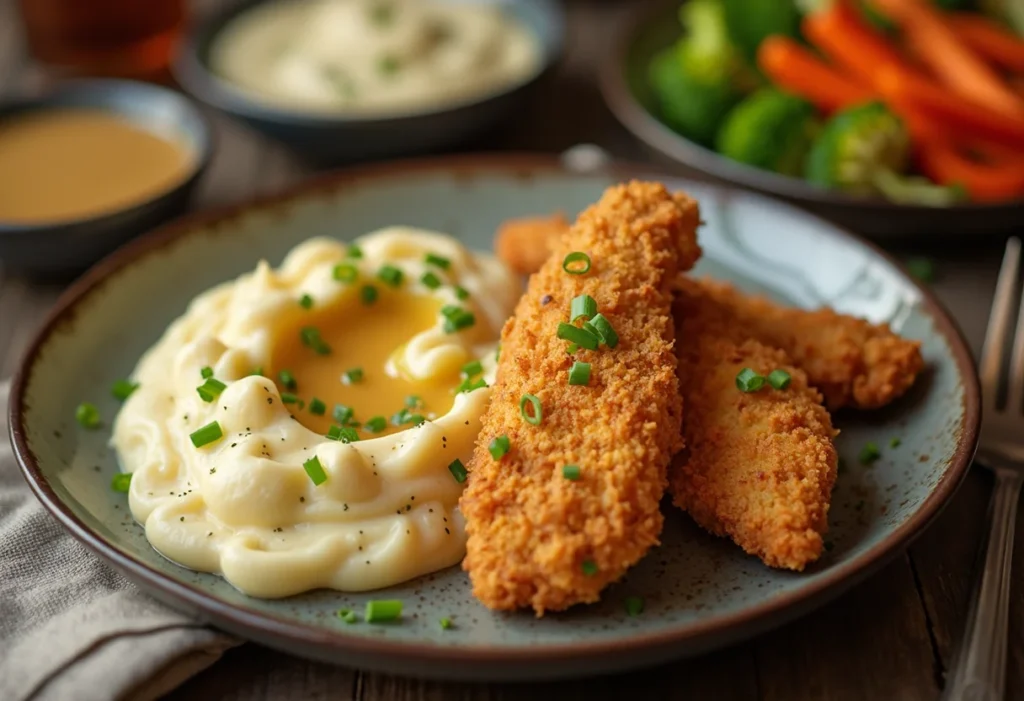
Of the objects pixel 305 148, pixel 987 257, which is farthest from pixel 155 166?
pixel 987 257

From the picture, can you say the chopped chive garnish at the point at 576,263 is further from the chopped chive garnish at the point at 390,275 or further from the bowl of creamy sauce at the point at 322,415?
the chopped chive garnish at the point at 390,275

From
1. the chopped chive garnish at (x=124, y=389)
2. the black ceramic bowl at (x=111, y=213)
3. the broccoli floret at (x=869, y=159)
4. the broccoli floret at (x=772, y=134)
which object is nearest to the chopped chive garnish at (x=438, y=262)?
the chopped chive garnish at (x=124, y=389)

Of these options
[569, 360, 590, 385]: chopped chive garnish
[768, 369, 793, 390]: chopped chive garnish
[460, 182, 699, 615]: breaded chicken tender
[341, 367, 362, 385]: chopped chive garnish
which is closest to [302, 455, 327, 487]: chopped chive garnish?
[460, 182, 699, 615]: breaded chicken tender

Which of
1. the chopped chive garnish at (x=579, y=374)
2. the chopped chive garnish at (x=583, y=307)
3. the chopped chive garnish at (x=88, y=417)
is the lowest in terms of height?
the chopped chive garnish at (x=88, y=417)

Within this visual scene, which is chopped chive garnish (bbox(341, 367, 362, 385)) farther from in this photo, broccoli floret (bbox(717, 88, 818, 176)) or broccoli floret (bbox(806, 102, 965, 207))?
broccoli floret (bbox(806, 102, 965, 207))

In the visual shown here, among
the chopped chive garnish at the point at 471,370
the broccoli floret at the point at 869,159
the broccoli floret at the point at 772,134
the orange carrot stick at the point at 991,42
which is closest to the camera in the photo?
the chopped chive garnish at the point at 471,370

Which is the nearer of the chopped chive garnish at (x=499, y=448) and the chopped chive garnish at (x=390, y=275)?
the chopped chive garnish at (x=499, y=448)
